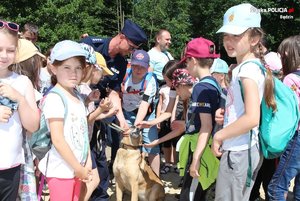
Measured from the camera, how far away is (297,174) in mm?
3514

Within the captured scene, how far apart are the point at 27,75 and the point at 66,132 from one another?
74 cm

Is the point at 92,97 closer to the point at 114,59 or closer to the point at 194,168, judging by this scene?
the point at 114,59

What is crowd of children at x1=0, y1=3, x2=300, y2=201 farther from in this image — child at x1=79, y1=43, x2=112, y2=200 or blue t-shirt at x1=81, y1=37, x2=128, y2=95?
blue t-shirt at x1=81, y1=37, x2=128, y2=95

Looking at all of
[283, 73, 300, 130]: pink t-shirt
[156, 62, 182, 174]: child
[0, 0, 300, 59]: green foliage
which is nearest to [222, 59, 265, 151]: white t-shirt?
[283, 73, 300, 130]: pink t-shirt

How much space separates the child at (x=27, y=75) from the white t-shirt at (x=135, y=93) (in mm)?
1789

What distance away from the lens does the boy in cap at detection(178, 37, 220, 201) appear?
296cm

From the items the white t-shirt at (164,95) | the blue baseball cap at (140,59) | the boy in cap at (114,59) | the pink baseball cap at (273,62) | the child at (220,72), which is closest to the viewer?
the boy in cap at (114,59)

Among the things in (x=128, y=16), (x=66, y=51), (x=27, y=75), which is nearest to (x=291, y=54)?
(x=66, y=51)

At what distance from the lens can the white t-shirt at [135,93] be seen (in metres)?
4.70

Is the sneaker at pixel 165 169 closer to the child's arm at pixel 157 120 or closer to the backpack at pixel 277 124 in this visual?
the child's arm at pixel 157 120

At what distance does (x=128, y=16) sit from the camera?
27.3 meters

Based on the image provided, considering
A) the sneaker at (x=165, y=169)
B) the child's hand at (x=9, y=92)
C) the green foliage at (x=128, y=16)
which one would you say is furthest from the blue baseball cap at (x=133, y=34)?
the green foliage at (x=128, y=16)

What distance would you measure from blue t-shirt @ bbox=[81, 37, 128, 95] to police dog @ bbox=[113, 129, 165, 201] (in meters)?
0.60

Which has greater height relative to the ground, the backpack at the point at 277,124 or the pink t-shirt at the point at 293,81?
the pink t-shirt at the point at 293,81
